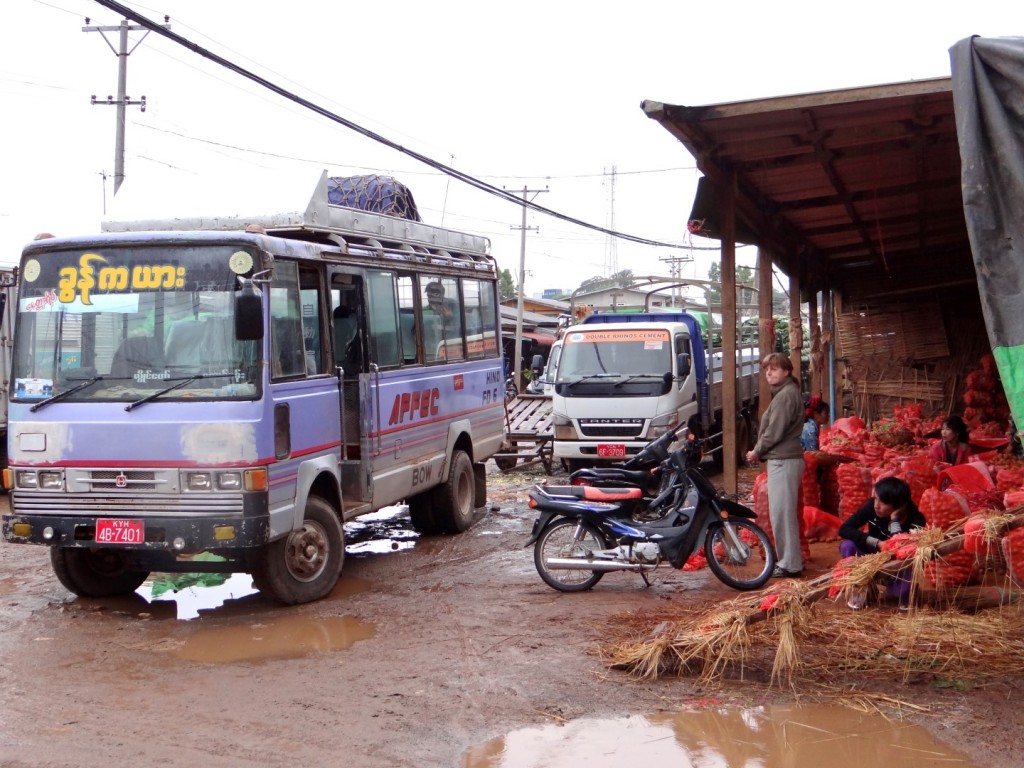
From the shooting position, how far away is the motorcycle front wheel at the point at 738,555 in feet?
25.5

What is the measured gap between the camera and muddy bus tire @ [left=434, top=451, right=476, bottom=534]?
420 inches

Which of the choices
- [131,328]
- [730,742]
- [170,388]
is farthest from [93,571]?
[730,742]

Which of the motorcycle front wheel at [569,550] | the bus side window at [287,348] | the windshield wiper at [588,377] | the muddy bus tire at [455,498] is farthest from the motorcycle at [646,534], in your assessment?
the windshield wiper at [588,377]

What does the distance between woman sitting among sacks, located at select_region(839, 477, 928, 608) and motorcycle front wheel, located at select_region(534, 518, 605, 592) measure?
6.12 ft

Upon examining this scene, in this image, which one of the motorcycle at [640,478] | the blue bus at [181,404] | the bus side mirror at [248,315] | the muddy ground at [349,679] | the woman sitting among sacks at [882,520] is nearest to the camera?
the muddy ground at [349,679]

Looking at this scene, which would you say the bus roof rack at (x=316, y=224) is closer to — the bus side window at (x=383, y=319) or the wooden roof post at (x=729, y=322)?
the bus side window at (x=383, y=319)

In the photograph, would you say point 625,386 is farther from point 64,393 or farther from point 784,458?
point 64,393

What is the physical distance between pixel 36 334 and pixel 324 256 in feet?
7.07

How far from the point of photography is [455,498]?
10711mm

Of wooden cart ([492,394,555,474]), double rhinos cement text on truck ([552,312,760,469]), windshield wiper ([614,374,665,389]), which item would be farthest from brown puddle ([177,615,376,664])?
wooden cart ([492,394,555,474])

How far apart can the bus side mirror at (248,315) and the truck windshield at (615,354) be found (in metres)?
8.11

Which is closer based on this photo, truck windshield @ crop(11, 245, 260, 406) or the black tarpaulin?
the black tarpaulin

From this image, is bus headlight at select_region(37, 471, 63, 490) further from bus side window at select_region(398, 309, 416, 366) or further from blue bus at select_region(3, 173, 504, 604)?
bus side window at select_region(398, 309, 416, 366)

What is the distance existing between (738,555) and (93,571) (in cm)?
494
